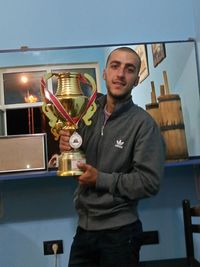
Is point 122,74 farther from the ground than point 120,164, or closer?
farther from the ground

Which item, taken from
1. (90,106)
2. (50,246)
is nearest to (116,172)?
(90,106)

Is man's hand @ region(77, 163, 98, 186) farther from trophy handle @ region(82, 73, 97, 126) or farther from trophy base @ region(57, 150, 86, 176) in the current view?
trophy handle @ region(82, 73, 97, 126)

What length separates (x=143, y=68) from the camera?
204 centimetres

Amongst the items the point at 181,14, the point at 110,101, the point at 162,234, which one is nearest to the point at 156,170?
the point at 110,101

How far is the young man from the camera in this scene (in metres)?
1.40

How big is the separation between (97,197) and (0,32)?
1.09m

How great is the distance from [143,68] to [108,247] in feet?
3.26

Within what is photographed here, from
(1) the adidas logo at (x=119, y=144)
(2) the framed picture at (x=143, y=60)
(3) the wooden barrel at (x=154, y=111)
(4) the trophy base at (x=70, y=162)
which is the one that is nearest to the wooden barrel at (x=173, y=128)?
(3) the wooden barrel at (x=154, y=111)

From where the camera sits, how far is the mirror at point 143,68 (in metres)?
1.96

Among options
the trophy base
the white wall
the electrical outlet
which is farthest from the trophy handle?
the electrical outlet

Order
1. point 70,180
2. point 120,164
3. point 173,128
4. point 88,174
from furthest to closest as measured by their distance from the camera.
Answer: point 70,180 < point 173,128 < point 120,164 < point 88,174

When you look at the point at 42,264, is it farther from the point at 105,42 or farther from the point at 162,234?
the point at 105,42

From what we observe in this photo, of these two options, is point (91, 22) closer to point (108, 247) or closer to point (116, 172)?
point (116, 172)

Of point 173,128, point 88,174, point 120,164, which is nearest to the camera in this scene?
point 88,174
